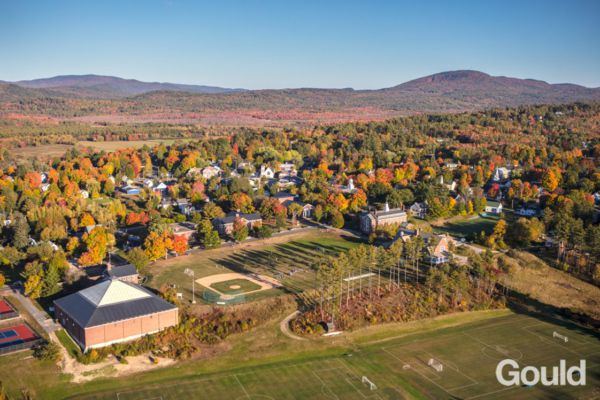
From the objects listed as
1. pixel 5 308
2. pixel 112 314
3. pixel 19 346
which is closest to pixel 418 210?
pixel 112 314

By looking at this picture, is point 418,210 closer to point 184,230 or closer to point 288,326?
point 184,230

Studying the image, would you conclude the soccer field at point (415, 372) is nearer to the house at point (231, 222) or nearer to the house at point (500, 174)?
the house at point (231, 222)

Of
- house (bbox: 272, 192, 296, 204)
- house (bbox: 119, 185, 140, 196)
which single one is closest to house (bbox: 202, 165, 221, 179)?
house (bbox: 119, 185, 140, 196)

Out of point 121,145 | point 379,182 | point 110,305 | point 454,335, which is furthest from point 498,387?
point 121,145

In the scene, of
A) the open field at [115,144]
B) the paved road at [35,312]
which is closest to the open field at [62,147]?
the open field at [115,144]

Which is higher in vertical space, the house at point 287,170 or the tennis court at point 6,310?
the house at point 287,170

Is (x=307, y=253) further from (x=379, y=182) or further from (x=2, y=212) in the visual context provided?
(x=2, y=212)
